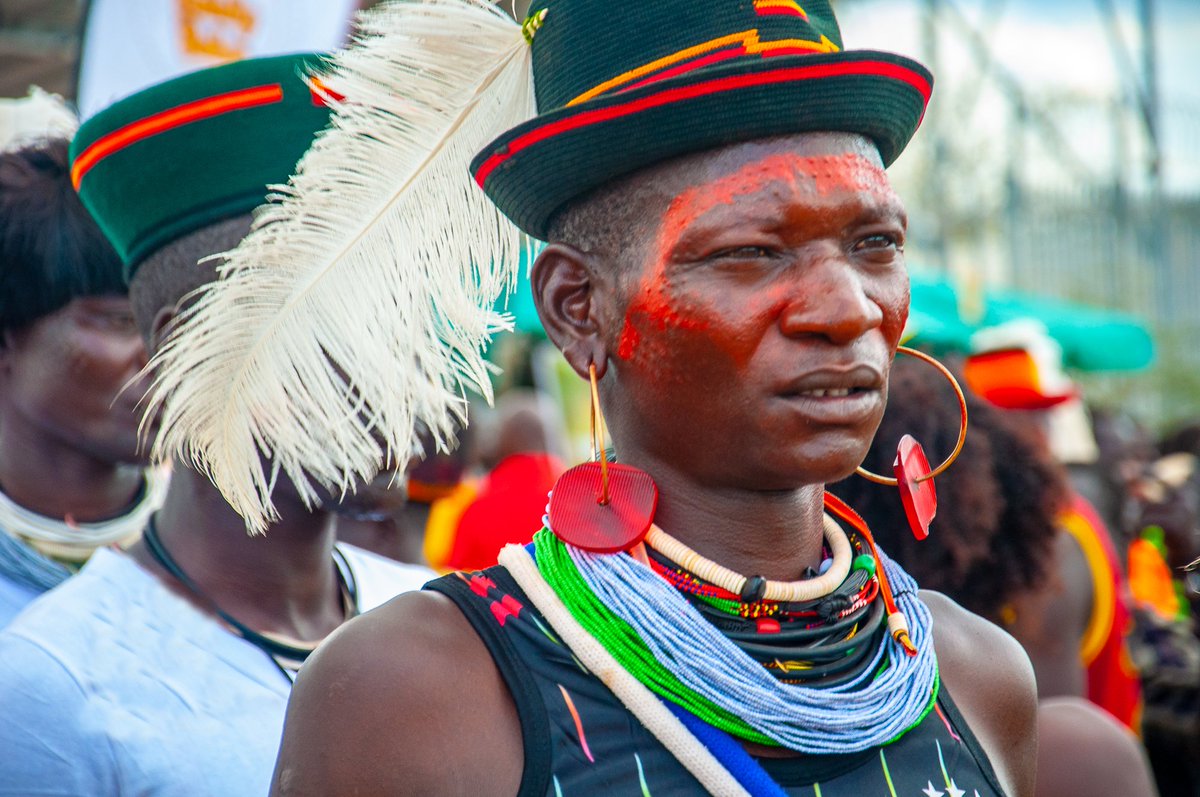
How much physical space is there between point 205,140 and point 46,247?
853 mm

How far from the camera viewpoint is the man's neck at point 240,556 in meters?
2.74

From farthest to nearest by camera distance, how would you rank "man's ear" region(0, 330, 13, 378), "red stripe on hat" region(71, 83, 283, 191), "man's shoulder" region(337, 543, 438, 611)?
1. "man's ear" region(0, 330, 13, 378)
2. "man's shoulder" region(337, 543, 438, 611)
3. "red stripe on hat" region(71, 83, 283, 191)

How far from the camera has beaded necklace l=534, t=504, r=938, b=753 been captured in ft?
5.94

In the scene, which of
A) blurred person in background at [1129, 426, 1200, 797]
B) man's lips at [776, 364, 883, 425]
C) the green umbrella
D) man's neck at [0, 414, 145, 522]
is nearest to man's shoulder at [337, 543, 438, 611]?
man's neck at [0, 414, 145, 522]

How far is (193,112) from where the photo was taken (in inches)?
107

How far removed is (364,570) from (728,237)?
162 cm

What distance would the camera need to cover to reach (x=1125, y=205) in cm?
1284

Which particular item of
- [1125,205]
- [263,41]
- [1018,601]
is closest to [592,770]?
[1018,601]

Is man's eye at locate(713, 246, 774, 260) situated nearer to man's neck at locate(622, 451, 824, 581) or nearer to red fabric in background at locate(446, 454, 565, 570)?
man's neck at locate(622, 451, 824, 581)

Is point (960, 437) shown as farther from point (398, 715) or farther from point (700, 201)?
point (398, 715)

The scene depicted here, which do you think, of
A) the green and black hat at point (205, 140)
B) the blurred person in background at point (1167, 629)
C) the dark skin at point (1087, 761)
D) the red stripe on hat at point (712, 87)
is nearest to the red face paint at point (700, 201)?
the red stripe on hat at point (712, 87)

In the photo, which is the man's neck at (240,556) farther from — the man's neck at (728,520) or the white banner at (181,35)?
the white banner at (181,35)

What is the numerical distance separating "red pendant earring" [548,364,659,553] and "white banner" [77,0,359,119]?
8.48ft

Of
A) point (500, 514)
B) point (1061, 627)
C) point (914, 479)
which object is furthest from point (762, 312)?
point (500, 514)
